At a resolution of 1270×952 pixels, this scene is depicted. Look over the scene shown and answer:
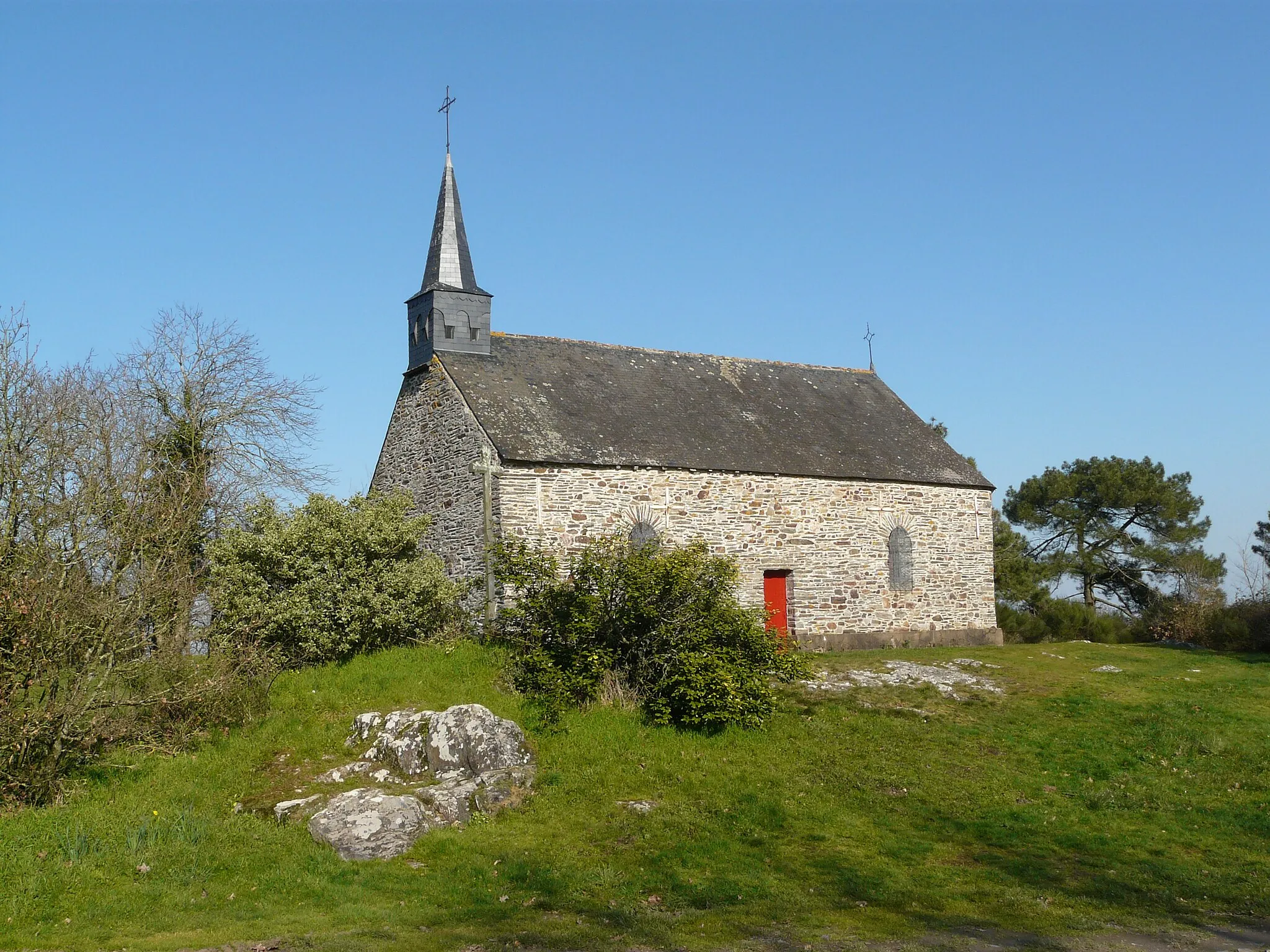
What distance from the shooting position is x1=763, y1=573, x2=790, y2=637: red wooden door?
24.9 m

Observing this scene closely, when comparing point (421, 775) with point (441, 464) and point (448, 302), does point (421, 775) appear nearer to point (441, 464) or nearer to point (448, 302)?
point (441, 464)

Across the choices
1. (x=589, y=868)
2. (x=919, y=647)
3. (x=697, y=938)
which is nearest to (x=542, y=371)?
(x=919, y=647)

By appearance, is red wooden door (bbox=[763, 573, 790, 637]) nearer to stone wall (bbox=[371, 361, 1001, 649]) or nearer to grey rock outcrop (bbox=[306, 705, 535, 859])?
stone wall (bbox=[371, 361, 1001, 649])

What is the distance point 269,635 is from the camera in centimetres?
1920

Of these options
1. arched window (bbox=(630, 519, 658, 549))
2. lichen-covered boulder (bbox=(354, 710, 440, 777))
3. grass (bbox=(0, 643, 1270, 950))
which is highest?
arched window (bbox=(630, 519, 658, 549))

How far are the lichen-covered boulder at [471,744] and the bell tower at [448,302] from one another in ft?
Result: 39.2

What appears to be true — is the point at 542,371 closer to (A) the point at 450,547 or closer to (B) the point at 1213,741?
(A) the point at 450,547

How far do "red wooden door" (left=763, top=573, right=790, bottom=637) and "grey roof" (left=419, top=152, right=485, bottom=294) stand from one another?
31.2 feet

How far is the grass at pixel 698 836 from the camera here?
33.8 ft

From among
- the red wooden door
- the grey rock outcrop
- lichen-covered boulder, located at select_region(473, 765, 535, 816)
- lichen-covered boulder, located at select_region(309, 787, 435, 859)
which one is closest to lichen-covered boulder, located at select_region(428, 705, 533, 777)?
the grey rock outcrop

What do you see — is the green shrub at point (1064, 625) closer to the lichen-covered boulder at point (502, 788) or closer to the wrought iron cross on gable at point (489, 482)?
the wrought iron cross on gable at point (489, 482)

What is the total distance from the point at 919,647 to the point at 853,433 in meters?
5.65

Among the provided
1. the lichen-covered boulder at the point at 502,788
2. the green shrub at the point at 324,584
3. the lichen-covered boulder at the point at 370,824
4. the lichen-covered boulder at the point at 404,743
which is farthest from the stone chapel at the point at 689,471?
the lichen-covered boulder at the point at 370,824

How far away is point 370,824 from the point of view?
12.6m
